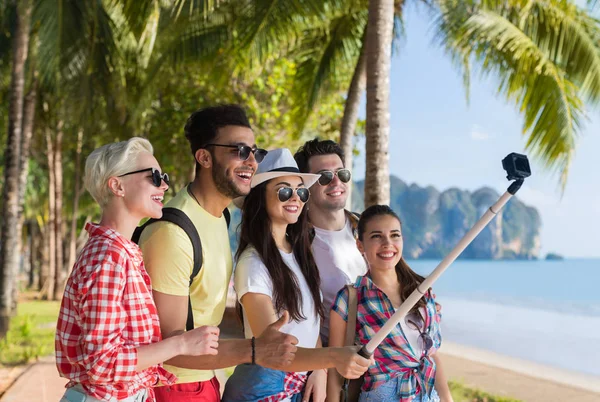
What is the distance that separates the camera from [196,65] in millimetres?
14320

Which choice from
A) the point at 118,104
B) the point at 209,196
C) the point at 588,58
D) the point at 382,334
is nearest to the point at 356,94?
the point at 588,58

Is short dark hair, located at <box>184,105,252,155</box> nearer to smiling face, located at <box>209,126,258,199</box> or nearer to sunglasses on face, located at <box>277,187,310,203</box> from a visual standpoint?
smiling face, located at <box>209,126,258,199</box>

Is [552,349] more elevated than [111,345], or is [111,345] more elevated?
[111,345]

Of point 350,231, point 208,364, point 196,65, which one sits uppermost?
point 196,65

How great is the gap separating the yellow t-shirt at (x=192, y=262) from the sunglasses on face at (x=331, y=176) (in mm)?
881

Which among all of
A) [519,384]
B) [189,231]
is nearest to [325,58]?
[519,384]

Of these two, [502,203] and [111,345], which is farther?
[111,345]

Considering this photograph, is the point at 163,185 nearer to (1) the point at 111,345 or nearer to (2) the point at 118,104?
(1) the point at 111,345

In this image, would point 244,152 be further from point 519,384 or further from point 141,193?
point 519,384

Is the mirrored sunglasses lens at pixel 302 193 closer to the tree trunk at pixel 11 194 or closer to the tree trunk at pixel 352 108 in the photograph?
the tree trunk at pixel 352 108

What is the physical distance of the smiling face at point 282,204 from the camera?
328 centimetres

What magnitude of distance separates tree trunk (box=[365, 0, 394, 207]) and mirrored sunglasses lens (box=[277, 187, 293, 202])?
414 cm

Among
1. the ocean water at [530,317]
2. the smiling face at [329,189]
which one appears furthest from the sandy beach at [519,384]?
the ocean water at [530,317]

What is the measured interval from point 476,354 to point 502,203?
17597mm
